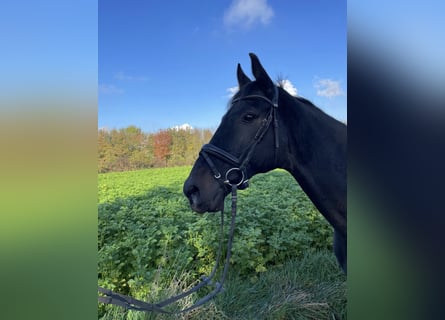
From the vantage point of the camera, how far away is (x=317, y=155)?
1924 mm

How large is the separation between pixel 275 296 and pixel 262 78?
90.7 inches

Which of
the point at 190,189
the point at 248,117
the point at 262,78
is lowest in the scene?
the point at 190,189

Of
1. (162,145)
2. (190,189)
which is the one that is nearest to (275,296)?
(190,189)

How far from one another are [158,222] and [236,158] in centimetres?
265

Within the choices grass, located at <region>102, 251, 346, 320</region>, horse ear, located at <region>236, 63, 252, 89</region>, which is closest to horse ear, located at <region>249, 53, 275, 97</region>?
horse ear, located at <region>236, 63, 252, 89</region>

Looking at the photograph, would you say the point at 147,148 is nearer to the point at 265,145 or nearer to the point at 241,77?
the point at 241,77

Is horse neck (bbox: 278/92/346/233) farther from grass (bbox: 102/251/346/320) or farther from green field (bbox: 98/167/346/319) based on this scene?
green field (bbox: 98/167/346/319)

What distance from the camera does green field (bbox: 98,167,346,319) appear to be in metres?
2.97

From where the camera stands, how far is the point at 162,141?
4.45m

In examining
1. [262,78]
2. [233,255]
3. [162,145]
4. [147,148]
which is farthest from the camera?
[162,145]

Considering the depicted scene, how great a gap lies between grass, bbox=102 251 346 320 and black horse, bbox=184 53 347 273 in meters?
1.30
